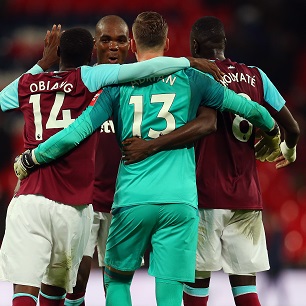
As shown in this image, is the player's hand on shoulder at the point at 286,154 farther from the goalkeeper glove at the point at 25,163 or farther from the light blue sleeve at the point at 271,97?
the goalkeeper glove at the point at 25,163

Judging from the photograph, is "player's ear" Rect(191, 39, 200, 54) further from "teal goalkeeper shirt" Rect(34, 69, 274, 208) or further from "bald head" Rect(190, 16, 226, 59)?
"teal goalkeeper shirt" Rect(34, 69, 274, 208)

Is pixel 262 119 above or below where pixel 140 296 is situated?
above

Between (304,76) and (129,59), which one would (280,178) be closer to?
(304,76)

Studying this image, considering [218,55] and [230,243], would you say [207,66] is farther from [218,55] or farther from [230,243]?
[230,243]

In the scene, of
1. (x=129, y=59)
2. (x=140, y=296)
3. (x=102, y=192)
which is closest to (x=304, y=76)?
(x=129, y=59)

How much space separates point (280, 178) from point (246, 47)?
2040mm

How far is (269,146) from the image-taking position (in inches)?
170

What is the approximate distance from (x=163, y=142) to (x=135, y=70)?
1.28 ft

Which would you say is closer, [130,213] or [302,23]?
[130,213]

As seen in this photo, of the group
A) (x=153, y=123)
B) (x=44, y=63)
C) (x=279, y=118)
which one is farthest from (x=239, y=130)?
(x=44, y=63)

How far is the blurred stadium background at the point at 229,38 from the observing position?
933 centimetres

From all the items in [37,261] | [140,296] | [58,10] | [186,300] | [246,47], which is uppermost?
[58,10]

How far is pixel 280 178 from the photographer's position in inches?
367

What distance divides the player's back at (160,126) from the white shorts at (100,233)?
108cm
